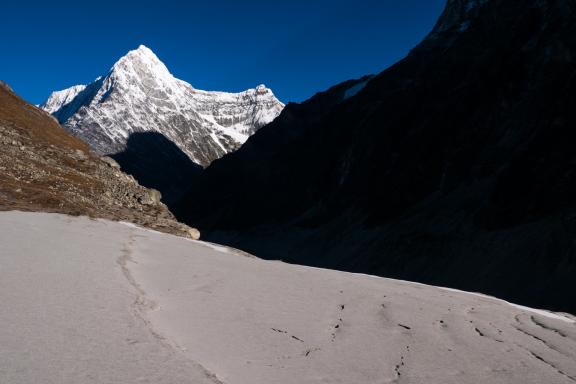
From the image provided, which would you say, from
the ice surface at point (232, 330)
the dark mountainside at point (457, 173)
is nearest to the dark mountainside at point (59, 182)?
the ice surface at point (232, 330)

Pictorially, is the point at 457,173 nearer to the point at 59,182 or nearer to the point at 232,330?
the point at 59,182

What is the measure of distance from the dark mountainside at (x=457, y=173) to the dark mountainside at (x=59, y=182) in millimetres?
28630

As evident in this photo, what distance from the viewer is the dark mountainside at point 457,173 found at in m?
42.8

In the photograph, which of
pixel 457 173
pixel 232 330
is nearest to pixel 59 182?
pixel 232 330

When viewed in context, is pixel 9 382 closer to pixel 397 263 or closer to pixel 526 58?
pixel 397 263

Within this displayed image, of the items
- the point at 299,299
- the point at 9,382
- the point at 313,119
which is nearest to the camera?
the point at 9,382

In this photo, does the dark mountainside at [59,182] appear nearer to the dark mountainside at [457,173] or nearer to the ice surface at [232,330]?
the ice surface at [232,330]

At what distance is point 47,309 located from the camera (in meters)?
6.99

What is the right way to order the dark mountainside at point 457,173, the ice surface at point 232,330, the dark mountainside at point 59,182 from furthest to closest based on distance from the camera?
the dark mountainside at point 457,173 < the dark mountainside at point 59,182 < the ice surface at point 232,330

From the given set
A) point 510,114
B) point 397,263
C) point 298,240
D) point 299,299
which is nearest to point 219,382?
point 299,299

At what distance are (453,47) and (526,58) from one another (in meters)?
32.9

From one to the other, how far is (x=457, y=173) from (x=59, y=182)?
52438mm

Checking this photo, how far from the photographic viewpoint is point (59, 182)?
101 feet

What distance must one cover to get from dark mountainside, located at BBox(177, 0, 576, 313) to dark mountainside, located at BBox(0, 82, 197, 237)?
93.9ft
